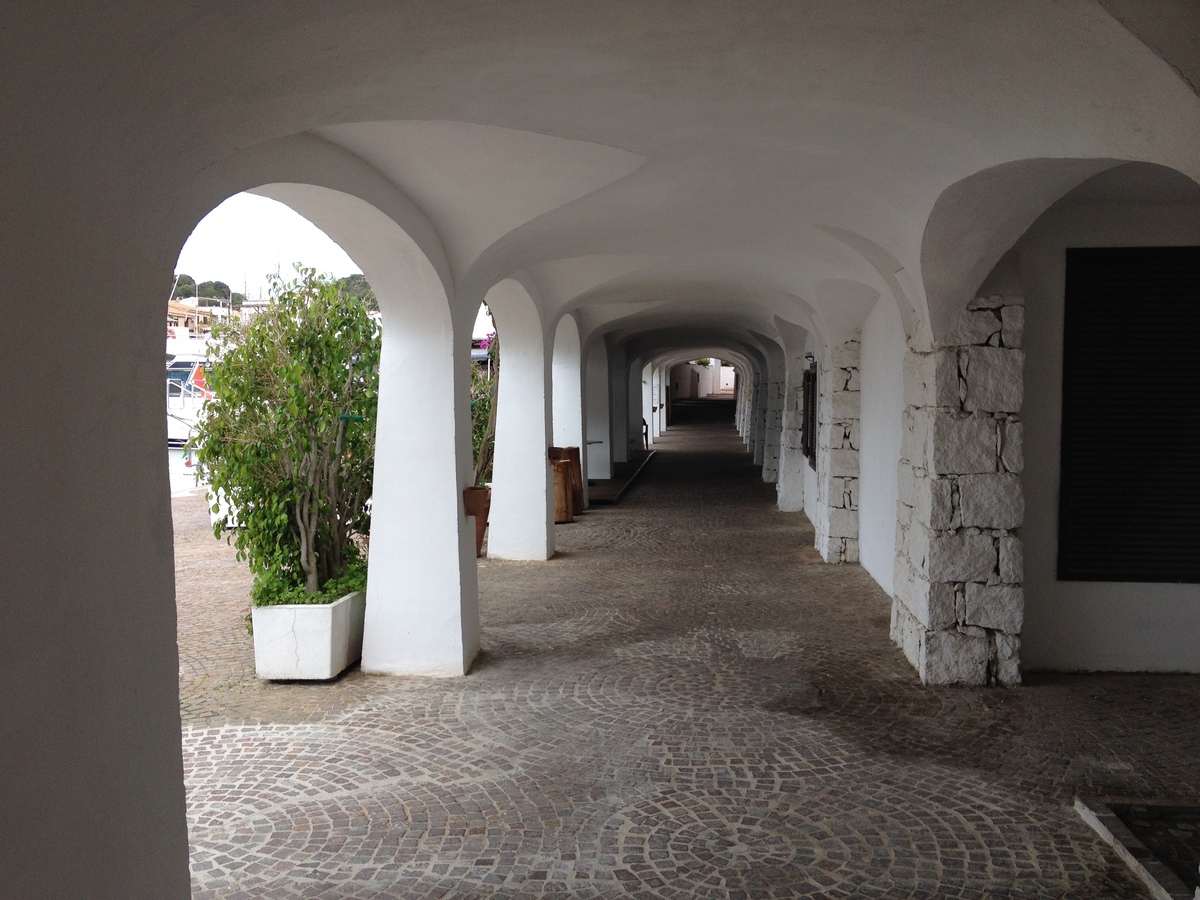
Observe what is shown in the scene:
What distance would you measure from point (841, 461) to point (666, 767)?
5.70 m

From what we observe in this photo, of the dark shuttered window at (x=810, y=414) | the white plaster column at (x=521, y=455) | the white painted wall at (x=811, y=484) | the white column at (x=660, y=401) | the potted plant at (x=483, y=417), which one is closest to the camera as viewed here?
the white plaster column at (x=521, y=455)

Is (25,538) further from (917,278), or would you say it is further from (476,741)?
(917,278)

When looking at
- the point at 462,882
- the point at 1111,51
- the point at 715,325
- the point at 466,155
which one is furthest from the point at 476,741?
the point at 715,325

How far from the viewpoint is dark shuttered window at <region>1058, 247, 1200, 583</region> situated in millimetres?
5281

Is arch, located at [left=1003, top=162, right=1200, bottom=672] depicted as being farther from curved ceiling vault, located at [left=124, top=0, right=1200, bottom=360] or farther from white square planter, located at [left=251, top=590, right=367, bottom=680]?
white square planter, located at [left=251, top=590, right=367, bottom=680]

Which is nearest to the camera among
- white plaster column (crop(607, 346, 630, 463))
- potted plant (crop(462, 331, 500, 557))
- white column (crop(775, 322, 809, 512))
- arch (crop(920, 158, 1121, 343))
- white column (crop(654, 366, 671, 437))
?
arch (crop(920, 158, 1121, 343))

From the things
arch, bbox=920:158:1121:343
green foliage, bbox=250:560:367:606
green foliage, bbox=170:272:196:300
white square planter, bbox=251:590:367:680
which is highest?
green foliage, bbox=170:272:196:300

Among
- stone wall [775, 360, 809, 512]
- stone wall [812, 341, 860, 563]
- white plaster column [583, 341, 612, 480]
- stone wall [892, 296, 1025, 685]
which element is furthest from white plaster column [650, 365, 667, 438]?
stone wall [892, 296, 1025, 685]

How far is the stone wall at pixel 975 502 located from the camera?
5.14 metres

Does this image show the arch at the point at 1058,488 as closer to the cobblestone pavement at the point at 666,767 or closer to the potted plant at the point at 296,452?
the cobblestone pavement at the point at 666,767

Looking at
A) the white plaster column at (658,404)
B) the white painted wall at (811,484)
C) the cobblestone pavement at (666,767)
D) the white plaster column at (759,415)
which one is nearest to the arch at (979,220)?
the cobblestone pavement at (666,767)

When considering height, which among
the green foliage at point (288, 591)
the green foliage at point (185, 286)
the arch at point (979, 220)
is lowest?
the green foliage at point (288, 591)

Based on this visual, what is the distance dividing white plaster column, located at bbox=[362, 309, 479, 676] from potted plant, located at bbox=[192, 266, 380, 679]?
11.8 inches

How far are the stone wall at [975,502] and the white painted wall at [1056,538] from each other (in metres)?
0.34
